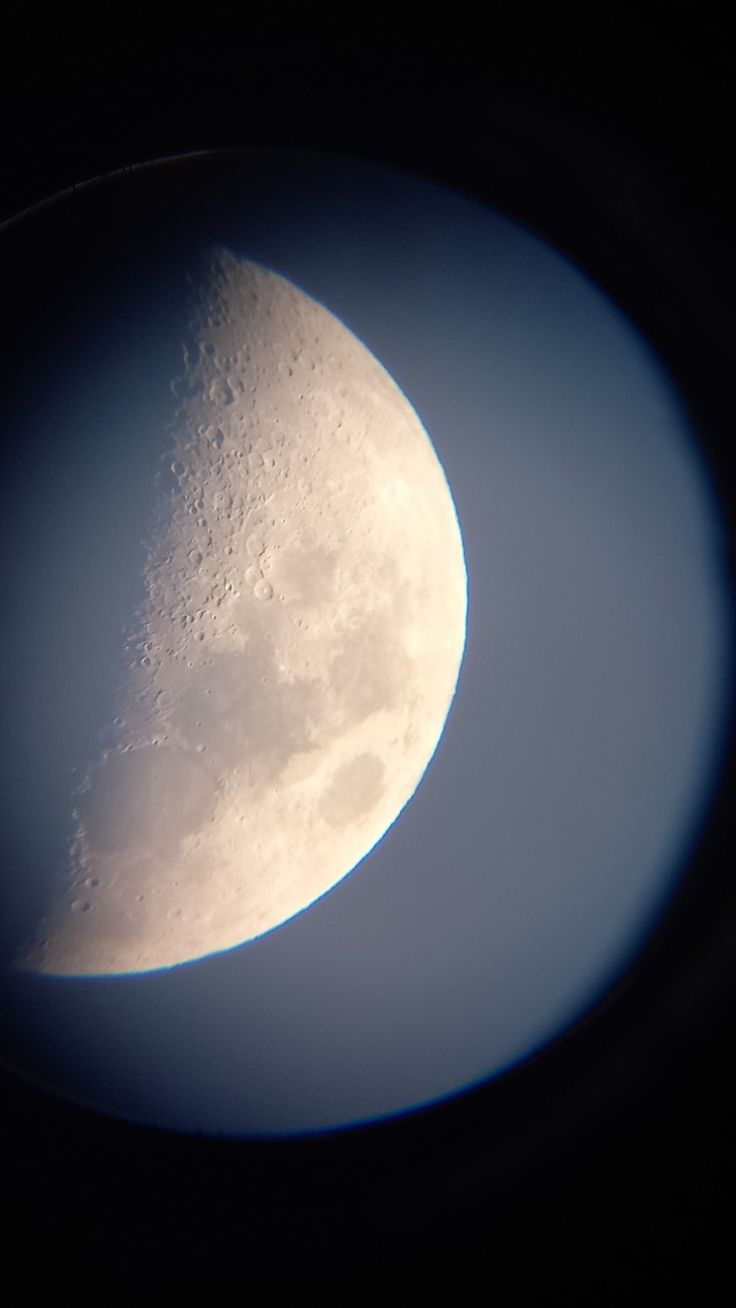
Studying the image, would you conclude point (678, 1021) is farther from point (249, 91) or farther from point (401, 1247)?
point (249, 91)

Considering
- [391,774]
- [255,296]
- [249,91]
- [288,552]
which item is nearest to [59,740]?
[288,552]

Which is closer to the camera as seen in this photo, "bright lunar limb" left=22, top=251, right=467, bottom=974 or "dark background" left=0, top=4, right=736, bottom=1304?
"bright lunar limb" left=22, top=251, right=467, bottom=974

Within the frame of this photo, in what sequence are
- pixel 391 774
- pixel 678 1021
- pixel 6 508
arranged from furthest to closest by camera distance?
pixel 678 1021 < pixel 391 774 < pixel 6 508

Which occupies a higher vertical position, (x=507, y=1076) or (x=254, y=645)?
(x=254, y=645)

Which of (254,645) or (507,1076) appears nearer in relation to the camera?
(254,645)
